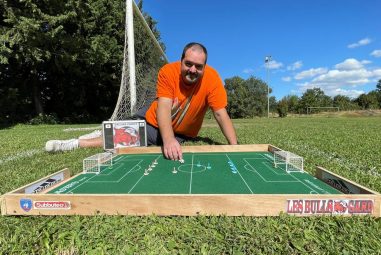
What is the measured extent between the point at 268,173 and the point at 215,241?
112 centimetres

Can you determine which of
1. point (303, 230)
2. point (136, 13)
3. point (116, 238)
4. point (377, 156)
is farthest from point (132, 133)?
point (136, 13)

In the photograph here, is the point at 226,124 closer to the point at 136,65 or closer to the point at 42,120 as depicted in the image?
the point at 136,65

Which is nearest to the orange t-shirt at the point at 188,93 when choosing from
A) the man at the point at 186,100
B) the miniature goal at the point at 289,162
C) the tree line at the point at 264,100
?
the man at the point at 186,100

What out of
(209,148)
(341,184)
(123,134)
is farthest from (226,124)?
(341,184)

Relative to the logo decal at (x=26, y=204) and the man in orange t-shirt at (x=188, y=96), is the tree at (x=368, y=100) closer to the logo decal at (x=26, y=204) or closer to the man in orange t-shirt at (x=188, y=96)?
the man in orange t-shirt at (x=188, y=96)

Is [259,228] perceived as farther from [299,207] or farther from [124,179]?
[124,179]

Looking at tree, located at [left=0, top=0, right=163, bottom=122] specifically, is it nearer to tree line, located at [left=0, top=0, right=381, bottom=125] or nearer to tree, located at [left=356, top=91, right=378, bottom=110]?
tree line, located at [left=0, top=0, right=381, bottom=125]

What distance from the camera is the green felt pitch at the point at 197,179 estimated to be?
2.10m

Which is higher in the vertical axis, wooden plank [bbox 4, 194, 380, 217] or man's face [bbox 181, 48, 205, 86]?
man's face [bbox 181, 48, 205, 86]

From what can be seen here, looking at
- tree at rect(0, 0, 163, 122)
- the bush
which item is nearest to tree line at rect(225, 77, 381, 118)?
tree at rect(0, 0, 163, 122)

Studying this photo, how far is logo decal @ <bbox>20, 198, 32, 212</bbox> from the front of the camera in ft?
6.28

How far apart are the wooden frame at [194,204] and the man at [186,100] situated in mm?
1390

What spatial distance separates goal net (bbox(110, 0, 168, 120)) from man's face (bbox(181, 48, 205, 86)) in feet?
11.0

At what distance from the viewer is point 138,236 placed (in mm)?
1657
